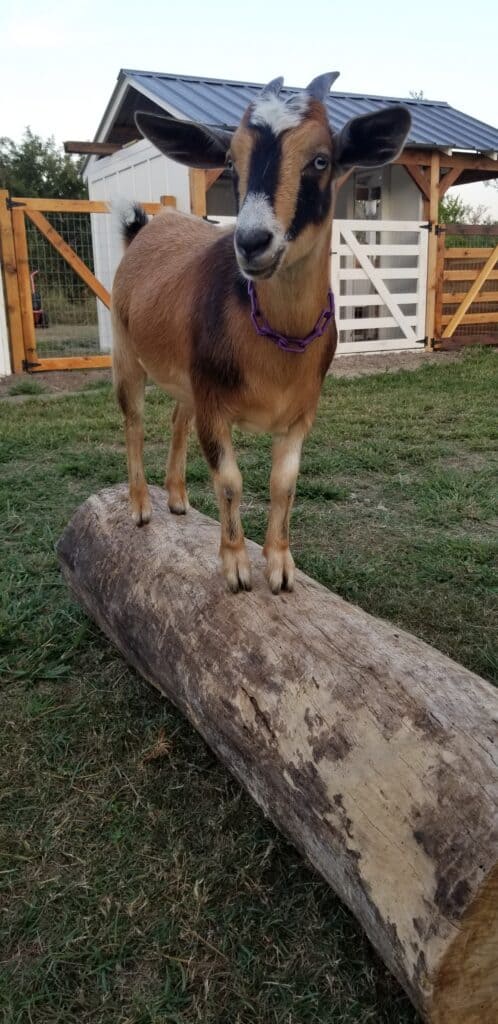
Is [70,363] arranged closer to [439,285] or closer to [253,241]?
[439,285]

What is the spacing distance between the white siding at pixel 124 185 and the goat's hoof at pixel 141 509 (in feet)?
24.5

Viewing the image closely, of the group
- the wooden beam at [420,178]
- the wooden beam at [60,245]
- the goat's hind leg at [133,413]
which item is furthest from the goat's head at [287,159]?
the wooden beam at [420,178]

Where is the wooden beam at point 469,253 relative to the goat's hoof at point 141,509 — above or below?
above

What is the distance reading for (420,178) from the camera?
11.7 metres

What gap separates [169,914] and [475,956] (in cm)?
79

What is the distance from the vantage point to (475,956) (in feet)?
5.14

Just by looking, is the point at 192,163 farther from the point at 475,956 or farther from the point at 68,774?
the point at 475,956

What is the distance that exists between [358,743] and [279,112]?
163cm

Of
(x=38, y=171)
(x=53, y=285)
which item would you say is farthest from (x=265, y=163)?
(x=38, y=171)

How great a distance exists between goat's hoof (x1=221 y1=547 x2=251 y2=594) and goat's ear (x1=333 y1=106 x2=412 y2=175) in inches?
48.0

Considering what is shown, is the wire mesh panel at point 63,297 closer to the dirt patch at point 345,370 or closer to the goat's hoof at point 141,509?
the dirt patch at point 345,370

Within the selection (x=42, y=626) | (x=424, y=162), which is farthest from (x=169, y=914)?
(x=424, y=162)

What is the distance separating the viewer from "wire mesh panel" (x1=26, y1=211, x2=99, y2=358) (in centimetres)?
1150

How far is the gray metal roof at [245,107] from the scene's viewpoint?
10.5 m
